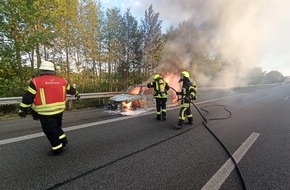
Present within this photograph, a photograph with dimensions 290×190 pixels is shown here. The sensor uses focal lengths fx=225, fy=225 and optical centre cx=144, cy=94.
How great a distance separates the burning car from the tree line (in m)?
5.93

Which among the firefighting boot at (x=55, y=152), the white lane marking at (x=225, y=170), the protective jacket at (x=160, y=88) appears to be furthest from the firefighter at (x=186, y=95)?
the firefighting boot at (x=55, y=152)

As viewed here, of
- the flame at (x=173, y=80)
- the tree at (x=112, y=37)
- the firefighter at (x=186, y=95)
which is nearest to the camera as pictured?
the firefighter at (x=186, y=95)

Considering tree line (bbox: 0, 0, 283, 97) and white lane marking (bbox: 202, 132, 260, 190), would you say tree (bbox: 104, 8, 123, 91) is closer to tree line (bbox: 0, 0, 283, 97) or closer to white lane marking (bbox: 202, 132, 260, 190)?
tree line (bbox: 0, 0, 283, 97)

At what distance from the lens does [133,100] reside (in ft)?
35.2

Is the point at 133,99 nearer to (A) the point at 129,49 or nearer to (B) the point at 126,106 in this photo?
(B) the point at 126,106

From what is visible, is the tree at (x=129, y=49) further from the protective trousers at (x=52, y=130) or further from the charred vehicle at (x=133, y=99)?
the protective trousers at (x=52, y=130)

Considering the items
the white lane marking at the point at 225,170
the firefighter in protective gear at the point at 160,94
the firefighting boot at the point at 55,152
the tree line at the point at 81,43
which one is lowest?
the white lane marking at the point at 225,170

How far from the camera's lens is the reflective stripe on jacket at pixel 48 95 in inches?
169

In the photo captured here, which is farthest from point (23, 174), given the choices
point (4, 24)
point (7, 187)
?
point (4, 24)

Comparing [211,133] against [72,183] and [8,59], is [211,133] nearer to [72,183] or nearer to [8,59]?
[72,183]

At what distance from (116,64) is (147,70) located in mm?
3897

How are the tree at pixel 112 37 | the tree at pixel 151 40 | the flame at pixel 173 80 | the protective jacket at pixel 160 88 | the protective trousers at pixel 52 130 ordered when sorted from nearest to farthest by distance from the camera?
the protective trousers at pixel 52 130, the protective jacket at pixel 160 88, the flame at pixel 173 80, the tree at pixel 112 37, the tree at pixel 151 40

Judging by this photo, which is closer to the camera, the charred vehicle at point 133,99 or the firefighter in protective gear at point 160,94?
the firefighter in protective gear at point 160,94

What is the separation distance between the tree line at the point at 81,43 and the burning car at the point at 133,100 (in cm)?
593
